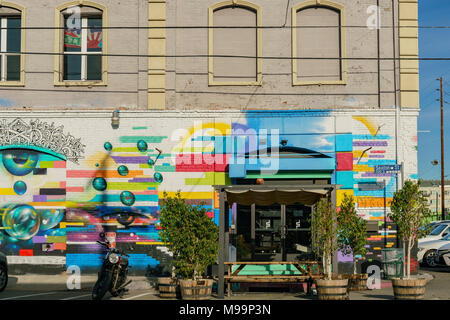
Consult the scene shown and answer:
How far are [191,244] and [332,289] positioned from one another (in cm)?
334

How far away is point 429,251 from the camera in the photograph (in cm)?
2223

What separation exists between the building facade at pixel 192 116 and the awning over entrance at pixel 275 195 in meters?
1.64

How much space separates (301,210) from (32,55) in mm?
9274

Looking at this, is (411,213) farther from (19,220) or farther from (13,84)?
(13,84)

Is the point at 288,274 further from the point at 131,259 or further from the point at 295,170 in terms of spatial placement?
the point at 131,259

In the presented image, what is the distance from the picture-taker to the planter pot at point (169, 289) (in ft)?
45.1

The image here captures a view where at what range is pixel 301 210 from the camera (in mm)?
17625

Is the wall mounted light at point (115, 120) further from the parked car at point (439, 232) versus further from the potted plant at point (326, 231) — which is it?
the parked car at point (439, 232)

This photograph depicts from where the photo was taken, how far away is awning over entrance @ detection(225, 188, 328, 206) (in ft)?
45.6

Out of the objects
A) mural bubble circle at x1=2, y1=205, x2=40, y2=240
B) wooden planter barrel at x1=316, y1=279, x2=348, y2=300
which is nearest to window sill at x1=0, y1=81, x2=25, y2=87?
mural bubble circle at x1=2, y1=205, x2=40, y2=240

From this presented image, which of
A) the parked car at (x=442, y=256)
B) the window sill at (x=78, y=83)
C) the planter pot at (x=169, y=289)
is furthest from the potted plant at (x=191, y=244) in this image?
the parked car at (x=442, y=256)

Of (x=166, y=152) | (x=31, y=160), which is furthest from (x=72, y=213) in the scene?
(x=166, y=152)

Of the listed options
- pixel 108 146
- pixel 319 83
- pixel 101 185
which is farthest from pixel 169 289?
pixel 319 83

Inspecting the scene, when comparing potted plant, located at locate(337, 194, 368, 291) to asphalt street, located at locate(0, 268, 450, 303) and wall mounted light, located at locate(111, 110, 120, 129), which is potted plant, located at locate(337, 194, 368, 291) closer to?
asphalt street, located at locate(0, 268, 450, 303)
